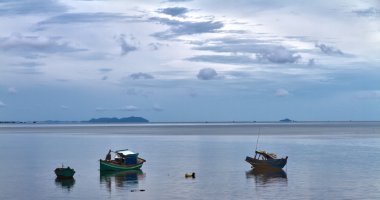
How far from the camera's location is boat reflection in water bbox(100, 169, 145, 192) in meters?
52.2

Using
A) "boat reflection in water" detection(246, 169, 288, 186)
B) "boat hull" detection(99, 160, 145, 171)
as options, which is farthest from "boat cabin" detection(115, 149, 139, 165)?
"boat reflection in water" detection(246, 169, 288, 186)

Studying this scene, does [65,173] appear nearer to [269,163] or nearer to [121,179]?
[121,179]

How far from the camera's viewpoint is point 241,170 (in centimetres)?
6475

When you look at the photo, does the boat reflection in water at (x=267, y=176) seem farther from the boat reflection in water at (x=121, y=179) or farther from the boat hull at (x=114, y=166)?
the boat hull at (x=114, y=166)

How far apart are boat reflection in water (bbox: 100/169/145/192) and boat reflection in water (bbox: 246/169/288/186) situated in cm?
1244

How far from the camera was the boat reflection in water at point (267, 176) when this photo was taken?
180 feet

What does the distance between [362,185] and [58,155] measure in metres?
56.8

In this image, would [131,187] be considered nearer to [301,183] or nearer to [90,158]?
[301,183]

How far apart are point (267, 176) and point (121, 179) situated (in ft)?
53.7

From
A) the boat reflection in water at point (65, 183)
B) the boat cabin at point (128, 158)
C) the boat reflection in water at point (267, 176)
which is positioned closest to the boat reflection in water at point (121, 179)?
the boat cabin at point (128, 158)

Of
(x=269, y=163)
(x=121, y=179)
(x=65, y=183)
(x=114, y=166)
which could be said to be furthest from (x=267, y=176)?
(x=65, y=183)

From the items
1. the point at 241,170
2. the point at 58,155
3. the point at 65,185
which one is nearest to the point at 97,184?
the point at 65,185

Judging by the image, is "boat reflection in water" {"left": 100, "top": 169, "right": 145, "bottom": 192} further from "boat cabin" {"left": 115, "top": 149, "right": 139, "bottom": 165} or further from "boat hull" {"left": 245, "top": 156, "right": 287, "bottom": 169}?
"boat hull" {"left": 245, "top": 156, "right": 287, "bottom": 169}

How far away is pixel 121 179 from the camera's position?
57594mm
